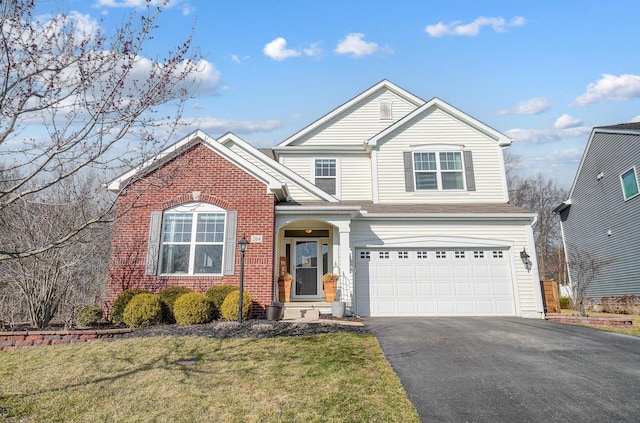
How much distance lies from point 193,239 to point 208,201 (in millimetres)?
1177

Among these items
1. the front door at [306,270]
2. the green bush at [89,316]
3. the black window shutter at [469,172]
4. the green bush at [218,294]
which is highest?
the black window shutter at [469,172]

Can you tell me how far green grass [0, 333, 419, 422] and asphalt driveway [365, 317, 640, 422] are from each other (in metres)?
0.41

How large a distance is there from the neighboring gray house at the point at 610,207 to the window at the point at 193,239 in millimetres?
16884

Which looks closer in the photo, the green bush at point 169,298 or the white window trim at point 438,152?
the green bush at point 169,298

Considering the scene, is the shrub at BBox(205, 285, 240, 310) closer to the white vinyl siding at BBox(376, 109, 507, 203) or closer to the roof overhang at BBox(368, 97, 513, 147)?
the white vinyl siding at BBox(376, 109, 507, 203)

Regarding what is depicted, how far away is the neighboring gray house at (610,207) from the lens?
15250mm

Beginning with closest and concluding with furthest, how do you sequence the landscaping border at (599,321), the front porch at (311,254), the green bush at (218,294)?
the green bush at (218,294), the landscaping border at (599,321), the front porch at (311,254)

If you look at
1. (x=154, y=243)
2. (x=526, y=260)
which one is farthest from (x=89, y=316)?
(x=526, y=260)

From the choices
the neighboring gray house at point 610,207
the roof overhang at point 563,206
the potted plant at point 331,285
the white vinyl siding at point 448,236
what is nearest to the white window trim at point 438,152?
the white vinyl siding at point 448,236

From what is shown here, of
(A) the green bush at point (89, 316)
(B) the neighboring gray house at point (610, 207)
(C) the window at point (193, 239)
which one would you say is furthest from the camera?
(B) the neighboring gray house at point (610, 207)

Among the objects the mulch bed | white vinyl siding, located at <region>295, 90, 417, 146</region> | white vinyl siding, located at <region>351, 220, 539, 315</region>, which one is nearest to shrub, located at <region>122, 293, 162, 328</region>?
the mulch bed

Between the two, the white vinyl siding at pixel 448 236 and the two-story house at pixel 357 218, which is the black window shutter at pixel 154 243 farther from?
the white vinyl siding at pixel 448 236

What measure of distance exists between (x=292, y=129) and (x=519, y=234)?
954cm

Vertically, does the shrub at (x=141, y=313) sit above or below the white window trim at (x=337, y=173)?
below
